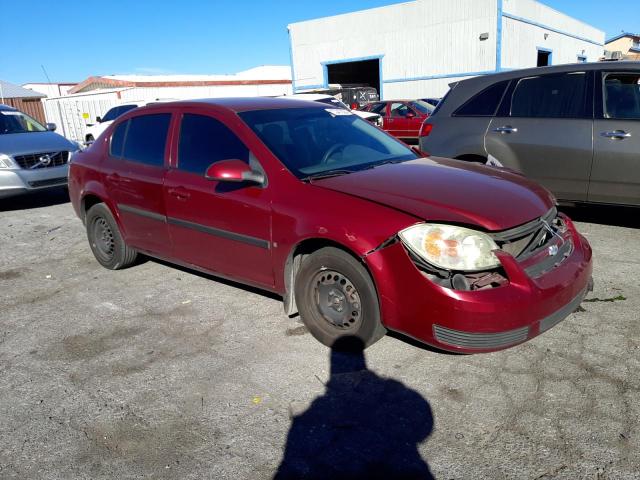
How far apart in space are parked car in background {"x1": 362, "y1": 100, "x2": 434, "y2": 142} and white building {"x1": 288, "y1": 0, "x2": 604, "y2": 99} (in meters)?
9.37

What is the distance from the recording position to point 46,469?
244cm

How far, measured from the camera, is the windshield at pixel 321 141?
364cm

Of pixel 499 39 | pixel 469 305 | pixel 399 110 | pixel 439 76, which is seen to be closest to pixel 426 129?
pixel 469 305

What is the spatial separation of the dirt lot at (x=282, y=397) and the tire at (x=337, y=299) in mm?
181

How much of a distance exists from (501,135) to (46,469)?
207 inches

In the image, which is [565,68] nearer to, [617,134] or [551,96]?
[551,96]

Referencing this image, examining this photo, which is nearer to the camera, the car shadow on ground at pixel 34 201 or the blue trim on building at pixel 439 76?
the car shadow on ground at pixel 34 201

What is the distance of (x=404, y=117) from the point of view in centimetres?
1688

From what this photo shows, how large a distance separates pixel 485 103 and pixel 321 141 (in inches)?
116

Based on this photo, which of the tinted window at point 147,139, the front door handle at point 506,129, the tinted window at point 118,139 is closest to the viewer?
the tinted window at point 147,139

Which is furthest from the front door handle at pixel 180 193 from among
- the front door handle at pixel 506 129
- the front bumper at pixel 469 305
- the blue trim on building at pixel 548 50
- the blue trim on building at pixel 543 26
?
the blue trim on building at pixel 548 50

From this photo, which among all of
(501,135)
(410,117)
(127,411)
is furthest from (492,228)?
(410,117)

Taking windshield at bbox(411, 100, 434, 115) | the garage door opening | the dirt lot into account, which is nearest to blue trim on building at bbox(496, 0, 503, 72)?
windshield at bbox(411, 100, 434, 115)

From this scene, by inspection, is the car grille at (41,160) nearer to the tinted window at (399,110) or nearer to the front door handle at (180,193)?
the front door handle at (180,193)
